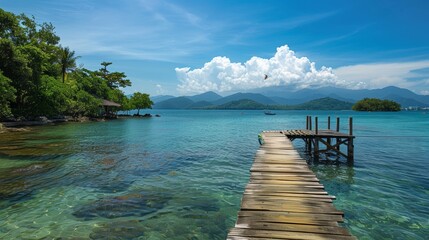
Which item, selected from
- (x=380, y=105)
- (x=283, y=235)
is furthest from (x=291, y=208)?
(x=380, y=105)

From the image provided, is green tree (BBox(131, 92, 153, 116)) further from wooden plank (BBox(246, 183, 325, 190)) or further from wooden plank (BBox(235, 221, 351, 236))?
wooden plank (BBox(235, 221, 351, 236))

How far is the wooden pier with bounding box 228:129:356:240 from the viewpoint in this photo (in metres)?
5.14

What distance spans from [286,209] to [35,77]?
142 feet

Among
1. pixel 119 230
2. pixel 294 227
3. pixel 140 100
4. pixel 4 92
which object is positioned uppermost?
pixel 140 100

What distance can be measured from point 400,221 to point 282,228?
6338 mm

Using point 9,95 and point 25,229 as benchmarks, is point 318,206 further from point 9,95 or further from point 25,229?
point 9,95

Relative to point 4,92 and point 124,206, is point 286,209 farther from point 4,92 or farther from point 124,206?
point 4,92

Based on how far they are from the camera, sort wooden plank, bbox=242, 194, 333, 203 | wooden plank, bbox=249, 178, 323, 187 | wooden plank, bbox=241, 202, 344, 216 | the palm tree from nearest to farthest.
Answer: wooden plank, bbox=241, 202, 344, 216 < wooden plank, bbox=242, 194, 333, 203 < wooden plank, bbox=249, 178, 323, 187 < the palm tree

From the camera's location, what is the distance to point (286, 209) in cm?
636

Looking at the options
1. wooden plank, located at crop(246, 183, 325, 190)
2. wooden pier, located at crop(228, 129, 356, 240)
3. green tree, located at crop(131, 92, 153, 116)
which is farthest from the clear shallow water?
green tree, located at crop(131, 92, 153, 116)

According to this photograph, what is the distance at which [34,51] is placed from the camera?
1436 inches

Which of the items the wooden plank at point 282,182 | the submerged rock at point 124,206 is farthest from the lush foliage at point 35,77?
the wooden plank at point 282,182

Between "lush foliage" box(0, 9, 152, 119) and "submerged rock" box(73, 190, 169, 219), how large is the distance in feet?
86.6

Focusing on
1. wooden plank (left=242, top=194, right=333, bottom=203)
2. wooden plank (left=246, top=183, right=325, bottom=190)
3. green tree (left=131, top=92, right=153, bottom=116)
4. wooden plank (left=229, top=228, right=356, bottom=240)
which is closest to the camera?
wooden plank (left=229, top=228, right=356, bottom=240)
